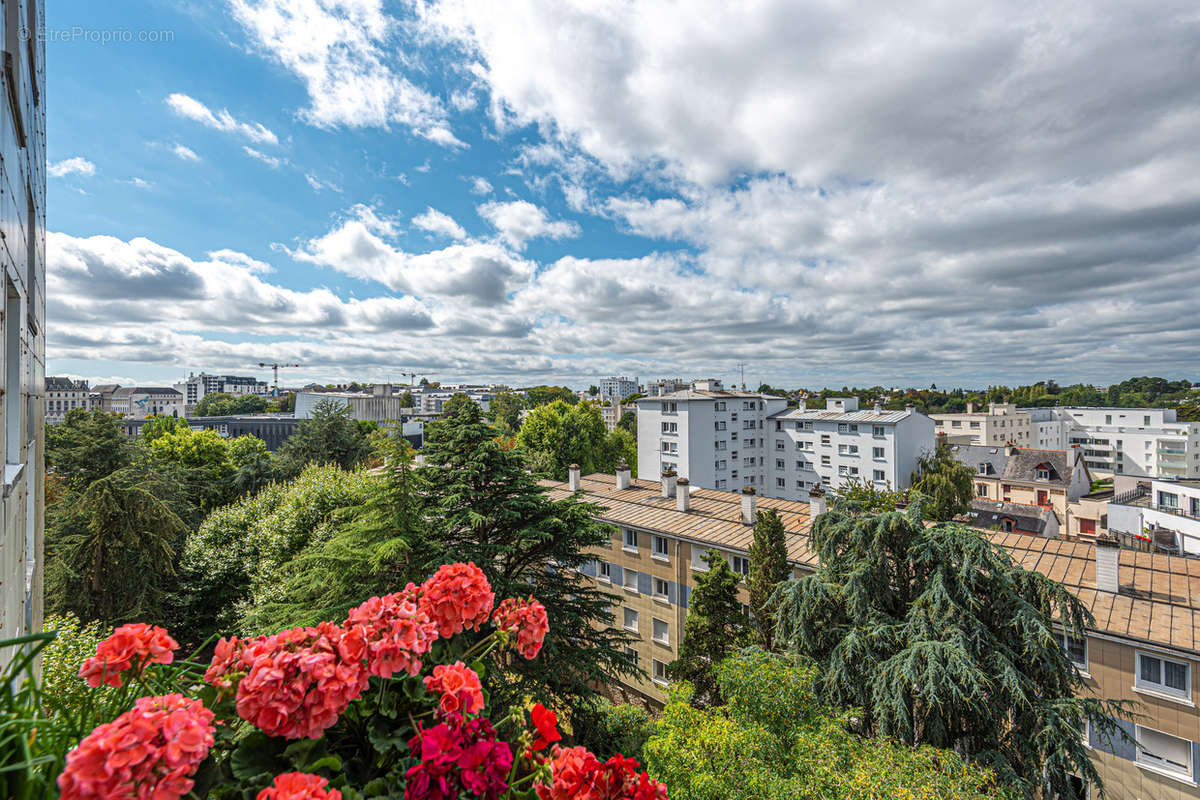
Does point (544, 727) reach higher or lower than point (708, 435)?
higher

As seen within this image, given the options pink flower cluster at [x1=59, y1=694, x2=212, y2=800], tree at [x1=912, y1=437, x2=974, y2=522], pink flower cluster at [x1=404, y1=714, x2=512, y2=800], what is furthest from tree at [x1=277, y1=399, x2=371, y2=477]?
tree at [x1=912, y1=437, x2=974, y2=522]

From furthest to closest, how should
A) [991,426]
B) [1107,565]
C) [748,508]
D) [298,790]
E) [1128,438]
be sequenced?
[1128,438], [991,426], [748,508], [1107,565], [298,790]

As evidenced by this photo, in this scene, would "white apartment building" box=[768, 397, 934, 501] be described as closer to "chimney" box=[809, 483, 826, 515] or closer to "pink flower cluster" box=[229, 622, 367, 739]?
"chimney" box=[809, 483, 826, 515]

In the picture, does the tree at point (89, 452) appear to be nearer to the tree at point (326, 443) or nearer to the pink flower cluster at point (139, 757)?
the tree at point (326, 443)

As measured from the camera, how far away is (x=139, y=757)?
126 centimetres

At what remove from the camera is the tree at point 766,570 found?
12.8 metres

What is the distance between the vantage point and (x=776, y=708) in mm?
8070

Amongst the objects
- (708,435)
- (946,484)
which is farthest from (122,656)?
(708,435)

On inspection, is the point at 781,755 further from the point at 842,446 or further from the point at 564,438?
the point at 564,438

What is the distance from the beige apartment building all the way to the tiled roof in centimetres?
3

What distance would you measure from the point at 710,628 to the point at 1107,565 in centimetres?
914

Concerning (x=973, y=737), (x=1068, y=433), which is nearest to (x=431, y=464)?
(x=973, y=737)

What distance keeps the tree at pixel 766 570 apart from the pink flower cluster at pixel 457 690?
40.2 feet

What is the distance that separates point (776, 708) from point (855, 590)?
2.96 m
